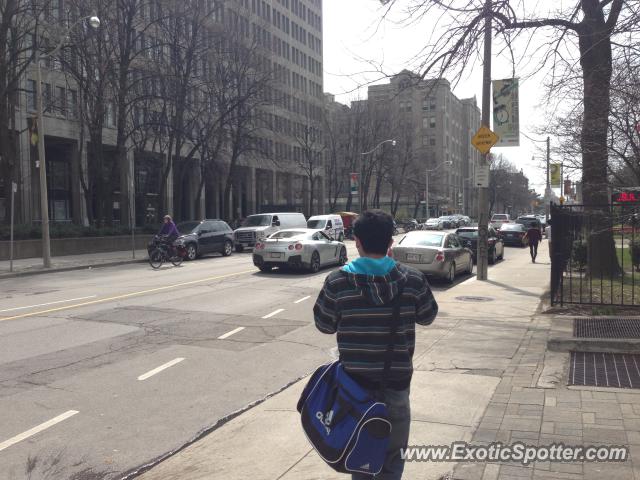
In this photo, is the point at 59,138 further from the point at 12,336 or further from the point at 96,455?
the point at 96,455

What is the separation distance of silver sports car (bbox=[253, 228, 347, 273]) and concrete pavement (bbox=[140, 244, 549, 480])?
28.1ft

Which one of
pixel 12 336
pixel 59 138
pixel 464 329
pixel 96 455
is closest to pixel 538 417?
pixel 96 455

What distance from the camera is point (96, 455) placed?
446cm

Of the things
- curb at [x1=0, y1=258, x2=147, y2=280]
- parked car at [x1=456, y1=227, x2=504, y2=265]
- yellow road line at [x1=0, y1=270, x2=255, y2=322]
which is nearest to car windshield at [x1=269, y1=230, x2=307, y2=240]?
yellow road line at [x1=0, y1=270, x2=255, y2=322]

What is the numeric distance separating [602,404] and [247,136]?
3585 centimetres

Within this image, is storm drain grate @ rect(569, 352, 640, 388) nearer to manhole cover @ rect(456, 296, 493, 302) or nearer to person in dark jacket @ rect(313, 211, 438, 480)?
person in dark jacket @ rect(313, 211, 438, 480)

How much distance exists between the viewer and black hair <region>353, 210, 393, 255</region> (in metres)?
2.96

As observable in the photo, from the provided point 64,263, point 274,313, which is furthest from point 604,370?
point 64,263

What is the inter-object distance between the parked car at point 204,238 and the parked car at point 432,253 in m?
10.4

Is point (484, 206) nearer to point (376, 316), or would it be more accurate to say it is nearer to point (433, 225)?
point (376, 316)

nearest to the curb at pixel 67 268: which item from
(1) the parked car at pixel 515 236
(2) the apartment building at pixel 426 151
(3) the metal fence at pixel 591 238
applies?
(3) the metal fence at pixel 591 238

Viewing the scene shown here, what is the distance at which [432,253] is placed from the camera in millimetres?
15422

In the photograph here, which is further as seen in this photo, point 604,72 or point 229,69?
point 229,69

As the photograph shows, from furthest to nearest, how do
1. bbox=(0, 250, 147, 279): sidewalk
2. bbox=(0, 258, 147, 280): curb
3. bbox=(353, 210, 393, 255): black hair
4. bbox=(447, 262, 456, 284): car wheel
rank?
bbox=(0, 250, 147, 279): sidewalk → bbox=(0, 258, 147, 280): curb → bbox=(447, 262, 456, 284): car wheel → bbox=(353, 210, 393, 255): black hair
